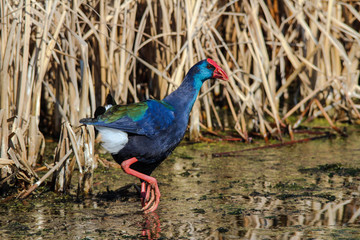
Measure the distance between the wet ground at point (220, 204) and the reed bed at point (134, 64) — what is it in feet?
0.92

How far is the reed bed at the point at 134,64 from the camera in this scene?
10.6 ft

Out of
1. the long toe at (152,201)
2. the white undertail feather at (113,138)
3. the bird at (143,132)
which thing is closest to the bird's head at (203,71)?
the bird at (143,132)

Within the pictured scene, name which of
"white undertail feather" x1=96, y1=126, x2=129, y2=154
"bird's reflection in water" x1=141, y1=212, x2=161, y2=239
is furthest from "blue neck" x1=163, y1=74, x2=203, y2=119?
"bird's reflection in water" x1=141, y1=212, x2=161, y2=239

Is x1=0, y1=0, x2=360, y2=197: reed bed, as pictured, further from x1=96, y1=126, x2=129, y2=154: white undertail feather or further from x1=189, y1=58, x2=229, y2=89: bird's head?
x1=189, y1=58, x2=229, y2=89: bird's head

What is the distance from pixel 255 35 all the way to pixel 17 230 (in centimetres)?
287

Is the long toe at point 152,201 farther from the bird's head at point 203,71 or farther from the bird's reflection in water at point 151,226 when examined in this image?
the bird's head at point 203,71

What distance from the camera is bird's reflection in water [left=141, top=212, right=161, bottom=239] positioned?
8.36 feet

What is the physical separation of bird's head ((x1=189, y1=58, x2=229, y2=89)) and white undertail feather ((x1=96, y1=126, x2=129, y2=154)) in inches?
23.9

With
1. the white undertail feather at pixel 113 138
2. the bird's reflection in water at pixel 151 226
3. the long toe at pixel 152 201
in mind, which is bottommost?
the bird's reflection in water at pixel 151 226

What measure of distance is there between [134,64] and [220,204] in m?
1.72

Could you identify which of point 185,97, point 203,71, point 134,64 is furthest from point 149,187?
point 134,64

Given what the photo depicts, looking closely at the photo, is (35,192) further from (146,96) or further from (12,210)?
(146,96)

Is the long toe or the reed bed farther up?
the reed bed

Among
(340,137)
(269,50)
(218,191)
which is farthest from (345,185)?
(269,50)
